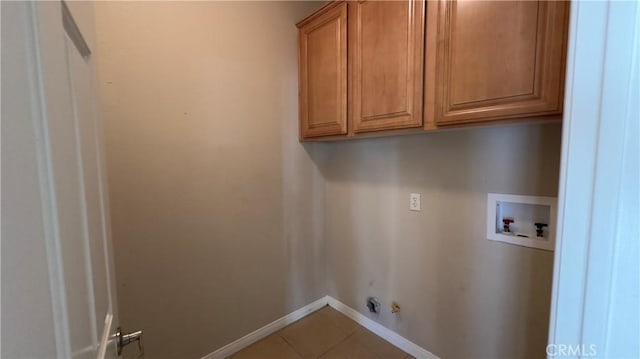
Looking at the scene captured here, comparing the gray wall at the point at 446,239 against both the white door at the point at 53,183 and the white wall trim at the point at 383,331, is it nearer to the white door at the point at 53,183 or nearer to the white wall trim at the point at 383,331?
the white wall trim at the point at 383,331

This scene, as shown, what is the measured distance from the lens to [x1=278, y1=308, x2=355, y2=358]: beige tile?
1945 mm

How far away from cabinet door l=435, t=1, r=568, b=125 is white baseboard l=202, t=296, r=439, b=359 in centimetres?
158

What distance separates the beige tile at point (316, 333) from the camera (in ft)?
6.38

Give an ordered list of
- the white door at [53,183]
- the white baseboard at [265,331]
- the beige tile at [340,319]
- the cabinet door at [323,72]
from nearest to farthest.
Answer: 1. the white door at [53,183]
2. the cabinet door at [323,72]
3. the white baseboard at [265,331]
4. the beige tile at [340,319]

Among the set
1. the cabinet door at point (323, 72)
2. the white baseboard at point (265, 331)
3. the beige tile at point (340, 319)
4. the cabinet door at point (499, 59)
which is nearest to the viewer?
the cabinet door at point (499, 59)

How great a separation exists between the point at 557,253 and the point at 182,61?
1.85 meters

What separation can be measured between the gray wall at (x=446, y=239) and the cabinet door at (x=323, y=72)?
351 mm

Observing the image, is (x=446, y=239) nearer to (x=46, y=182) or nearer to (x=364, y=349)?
(x=364, y=349)

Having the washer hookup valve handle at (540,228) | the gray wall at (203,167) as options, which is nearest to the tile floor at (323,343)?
the gray wall at (203,167)

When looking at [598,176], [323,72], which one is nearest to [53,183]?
[598,176]

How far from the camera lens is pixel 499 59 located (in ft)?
3.66

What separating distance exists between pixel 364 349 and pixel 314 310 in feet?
1.94

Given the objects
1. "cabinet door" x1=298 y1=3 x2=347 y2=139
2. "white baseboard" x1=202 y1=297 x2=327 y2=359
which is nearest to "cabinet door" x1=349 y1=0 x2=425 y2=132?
"cabinet door" x1=298 y1=3 x2=347 y2=139

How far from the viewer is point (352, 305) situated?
2287mm
